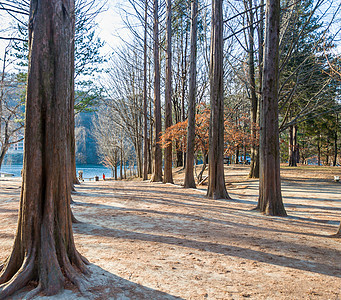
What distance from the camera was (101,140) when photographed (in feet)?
112

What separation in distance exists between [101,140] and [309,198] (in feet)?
93.7

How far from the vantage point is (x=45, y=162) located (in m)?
2.63

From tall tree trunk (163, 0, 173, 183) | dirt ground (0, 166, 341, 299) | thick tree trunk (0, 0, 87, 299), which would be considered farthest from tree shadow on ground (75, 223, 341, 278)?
tall tree trunk (163, 0, 173, 183)

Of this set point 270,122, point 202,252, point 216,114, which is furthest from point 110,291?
point 216,114

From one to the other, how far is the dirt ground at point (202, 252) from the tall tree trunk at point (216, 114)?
2.20 metres

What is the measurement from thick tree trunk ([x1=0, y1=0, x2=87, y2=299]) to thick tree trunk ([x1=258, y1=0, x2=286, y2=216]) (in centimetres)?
505

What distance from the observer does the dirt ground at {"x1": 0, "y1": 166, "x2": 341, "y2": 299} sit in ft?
8.22

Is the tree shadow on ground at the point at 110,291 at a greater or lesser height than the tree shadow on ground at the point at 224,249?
greater

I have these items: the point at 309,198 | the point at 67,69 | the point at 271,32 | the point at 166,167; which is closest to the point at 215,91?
the point at 271,32

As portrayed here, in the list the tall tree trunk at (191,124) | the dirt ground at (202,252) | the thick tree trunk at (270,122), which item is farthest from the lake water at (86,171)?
the dirt ground at (202,252)

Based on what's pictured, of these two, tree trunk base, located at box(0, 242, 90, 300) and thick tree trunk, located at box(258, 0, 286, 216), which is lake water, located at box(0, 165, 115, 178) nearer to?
thick tree trunk, located at box(258, 0, 286, 216)

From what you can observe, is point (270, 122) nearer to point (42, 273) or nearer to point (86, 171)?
point (42, 273)

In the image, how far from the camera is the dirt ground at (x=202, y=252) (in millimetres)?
2506

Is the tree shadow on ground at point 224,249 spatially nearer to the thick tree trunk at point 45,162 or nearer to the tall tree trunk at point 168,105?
the thick tree trunk at point 45,162
